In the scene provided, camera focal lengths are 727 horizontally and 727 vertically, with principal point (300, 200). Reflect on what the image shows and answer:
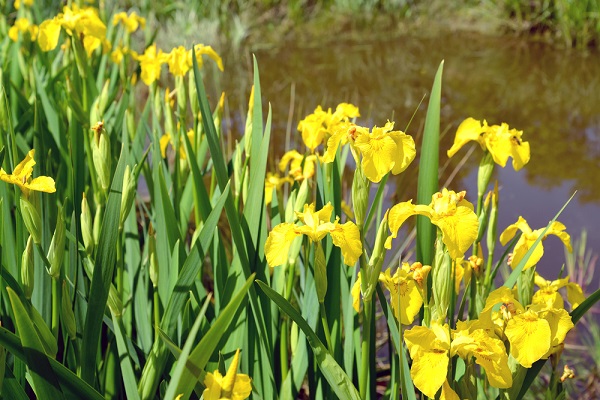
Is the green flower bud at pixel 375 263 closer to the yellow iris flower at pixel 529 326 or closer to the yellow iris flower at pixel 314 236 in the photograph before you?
the yellow iris flower at pixel 314 236

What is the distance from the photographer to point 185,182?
5.16 feet

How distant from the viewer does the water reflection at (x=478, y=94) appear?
10.6 feet

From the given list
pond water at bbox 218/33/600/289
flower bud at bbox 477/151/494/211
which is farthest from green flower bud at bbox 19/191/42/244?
pond water at bbox 218/33/600/289

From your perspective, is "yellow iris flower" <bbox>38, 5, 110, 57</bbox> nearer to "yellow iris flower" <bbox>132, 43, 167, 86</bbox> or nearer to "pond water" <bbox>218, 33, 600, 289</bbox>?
"yellow iris flower" <bbox>132, 43, 167, 86</bbox>

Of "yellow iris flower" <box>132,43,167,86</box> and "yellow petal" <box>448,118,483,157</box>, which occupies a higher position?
"yellow iris flower" <box>132,43,167,86</box>

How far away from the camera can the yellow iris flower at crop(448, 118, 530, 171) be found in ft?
3.61

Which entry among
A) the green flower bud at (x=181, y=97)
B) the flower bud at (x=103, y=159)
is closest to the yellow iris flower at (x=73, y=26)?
the green flower bud at (x=181, y=97)

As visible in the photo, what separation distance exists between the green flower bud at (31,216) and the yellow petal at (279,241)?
1.03 ft

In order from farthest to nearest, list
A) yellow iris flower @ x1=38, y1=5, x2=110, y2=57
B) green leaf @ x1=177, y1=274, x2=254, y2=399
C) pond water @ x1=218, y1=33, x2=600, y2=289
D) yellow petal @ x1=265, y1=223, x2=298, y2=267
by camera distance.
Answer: pond water @ x1=218, y1=33, x2=600, y2=289 < yellow iris flower @ x1=38, y1=5, x2=110, y2=57 < yellow petal @ x1=265, y1=223, x2=298, y2=267 < green leaf @ x1=177, y1=274, x2=254, y2=399

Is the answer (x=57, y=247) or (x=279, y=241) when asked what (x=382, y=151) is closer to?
(x=279, y=241)

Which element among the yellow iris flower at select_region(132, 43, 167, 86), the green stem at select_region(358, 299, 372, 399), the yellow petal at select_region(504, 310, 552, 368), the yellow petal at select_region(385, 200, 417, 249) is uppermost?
the yellow iris flower at select_region(132, 43, 167, 86)

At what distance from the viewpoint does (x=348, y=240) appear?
2.78ft

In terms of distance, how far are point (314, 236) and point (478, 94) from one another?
4020 millimetres

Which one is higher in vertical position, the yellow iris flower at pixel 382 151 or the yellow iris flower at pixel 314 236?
the yellow iris flower at pixel 382 151
